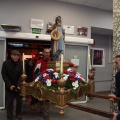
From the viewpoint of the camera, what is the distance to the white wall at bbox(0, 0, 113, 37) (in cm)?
488

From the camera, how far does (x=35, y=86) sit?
7.24 ft

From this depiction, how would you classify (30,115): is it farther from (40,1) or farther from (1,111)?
(40,1)

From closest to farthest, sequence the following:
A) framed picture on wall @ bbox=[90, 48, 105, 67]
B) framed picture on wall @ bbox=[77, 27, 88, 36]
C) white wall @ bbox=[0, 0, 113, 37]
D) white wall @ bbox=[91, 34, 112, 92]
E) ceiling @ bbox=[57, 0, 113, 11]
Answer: white wall @ bbox=[0, 0, 113, 37]
ceiling @ bbox=[57, 0, 113, 11]
framed picture on wall @ bbox=[77, 27, 88, 36]
framed picture on wall @ bbox=[90, 48, 105, 67]
white wall @ bbox=[91, 34, 112, 92]

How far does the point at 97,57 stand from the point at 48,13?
10.3 ft

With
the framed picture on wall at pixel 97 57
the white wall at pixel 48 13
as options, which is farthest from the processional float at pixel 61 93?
the framed picture on wall at pixel 97 57

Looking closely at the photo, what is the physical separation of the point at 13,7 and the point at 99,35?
398 cm

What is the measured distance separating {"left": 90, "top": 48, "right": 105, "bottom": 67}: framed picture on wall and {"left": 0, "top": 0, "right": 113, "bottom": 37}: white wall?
152cm

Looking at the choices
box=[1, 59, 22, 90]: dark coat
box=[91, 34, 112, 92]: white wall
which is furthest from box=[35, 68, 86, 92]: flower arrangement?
box=[91, 34, 112, 92]: white wall

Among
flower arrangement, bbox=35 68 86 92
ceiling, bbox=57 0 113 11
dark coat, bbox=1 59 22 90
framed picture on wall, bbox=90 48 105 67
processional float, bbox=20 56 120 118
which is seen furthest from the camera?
framed picture on wall, bbox=90 48 105 67

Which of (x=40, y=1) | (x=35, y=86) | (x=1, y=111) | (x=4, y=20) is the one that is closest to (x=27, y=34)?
(x=4, y=20)

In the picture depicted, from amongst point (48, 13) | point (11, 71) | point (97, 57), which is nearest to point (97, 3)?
point (48, 13)

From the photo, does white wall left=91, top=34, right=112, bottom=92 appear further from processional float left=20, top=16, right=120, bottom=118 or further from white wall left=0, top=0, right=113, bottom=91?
processional float left=20, top=16, right=120, bottom=118

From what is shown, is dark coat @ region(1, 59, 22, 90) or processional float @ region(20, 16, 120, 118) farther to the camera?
dark coat @ region(1, 59, 22, 90)

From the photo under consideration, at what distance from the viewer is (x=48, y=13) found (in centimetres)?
528
